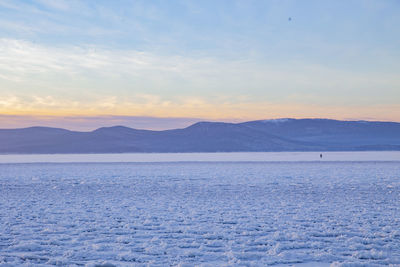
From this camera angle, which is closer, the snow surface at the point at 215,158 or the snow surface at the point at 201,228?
the snow surface at the point at 201,228

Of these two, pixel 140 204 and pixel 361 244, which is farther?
pixel 140 204

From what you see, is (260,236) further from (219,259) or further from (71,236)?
(71,236)

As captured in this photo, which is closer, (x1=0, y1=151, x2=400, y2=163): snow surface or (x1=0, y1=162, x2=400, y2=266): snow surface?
(x1=0, y1=162, x2=400, y2=266): snow surface

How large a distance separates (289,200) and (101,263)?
7516mm

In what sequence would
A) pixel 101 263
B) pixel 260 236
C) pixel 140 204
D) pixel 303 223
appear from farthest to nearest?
pixel 140 204, pixel 303 223, pixel 260 236, pixel 101 263

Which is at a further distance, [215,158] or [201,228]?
[215,158]

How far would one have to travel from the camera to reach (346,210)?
32.2 ft

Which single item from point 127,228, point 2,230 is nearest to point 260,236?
point 127,228

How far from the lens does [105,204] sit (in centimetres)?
1115

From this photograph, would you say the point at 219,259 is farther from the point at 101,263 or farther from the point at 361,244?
the point at 361,244

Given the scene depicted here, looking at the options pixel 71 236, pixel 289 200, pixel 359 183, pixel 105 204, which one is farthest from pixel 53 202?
pixel 359 183

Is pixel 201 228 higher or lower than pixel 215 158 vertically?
lower

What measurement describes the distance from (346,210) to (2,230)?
7378 millimetres

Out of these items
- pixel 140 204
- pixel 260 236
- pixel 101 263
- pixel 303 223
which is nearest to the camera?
pixel 101 263
